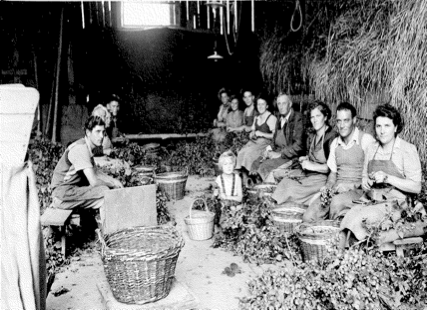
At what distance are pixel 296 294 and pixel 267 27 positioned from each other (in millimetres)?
7125

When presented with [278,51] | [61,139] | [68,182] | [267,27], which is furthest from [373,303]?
[61,139]

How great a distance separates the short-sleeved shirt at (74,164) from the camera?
5.39m

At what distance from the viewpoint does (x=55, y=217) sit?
524cm

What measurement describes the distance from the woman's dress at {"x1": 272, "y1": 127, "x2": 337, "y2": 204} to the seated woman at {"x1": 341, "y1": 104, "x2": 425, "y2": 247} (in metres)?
1.15

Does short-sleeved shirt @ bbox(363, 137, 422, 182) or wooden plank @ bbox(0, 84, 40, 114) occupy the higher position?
wooden plank @ bbox(0, 84, 40, 114)

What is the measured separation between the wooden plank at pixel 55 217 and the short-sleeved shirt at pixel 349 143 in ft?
10.9

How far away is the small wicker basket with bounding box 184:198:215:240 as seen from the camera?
5.88 m

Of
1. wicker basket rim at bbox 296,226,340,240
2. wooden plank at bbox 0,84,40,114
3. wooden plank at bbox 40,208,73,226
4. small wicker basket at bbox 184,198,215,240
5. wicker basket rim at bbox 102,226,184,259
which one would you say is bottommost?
small wicker basket at bbox 184,198,215,240

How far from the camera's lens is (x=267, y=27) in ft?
31.4

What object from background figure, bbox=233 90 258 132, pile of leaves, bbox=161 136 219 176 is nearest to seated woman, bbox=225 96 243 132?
background figure, bbox=233 90 258 132

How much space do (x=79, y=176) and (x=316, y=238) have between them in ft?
9.97

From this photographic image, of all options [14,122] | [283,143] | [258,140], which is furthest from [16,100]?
[258,140]

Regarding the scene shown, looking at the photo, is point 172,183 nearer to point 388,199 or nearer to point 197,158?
point 197,158

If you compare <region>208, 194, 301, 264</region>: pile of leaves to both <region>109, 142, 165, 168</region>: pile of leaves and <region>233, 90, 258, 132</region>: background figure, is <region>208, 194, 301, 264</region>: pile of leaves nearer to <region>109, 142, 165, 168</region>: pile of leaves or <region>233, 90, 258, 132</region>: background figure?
<region>109, 142, 165, 168</region>: pile of leaves
